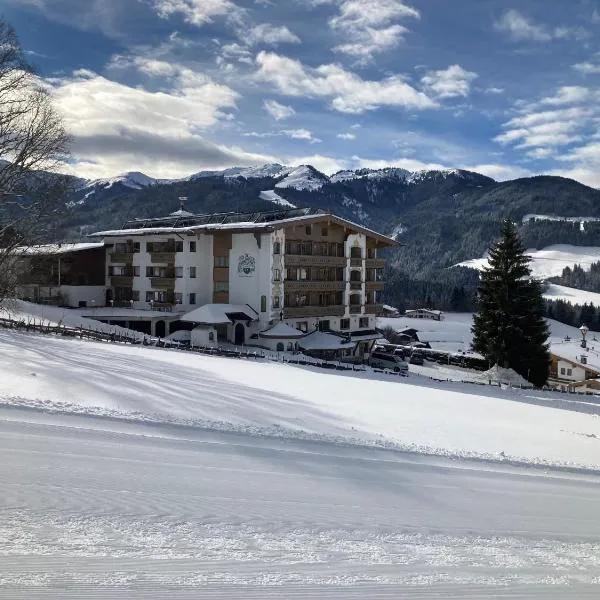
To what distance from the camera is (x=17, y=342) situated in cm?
2205

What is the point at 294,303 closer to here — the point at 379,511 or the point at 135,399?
the point at 135,399

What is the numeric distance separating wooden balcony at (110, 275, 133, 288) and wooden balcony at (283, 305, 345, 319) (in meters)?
15.6

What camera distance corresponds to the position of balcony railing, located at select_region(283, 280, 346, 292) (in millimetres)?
42281

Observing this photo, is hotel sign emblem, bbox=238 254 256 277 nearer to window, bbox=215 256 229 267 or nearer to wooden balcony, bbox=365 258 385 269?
window, bbox=215 256 229 267

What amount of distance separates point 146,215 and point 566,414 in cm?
16411

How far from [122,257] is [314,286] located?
706 inches

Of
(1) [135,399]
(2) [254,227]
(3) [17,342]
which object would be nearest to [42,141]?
(3) [17,342]

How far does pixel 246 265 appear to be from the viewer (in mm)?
42250

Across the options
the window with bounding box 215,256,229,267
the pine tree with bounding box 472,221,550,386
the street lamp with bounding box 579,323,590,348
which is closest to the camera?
the pine tree with bounding box 472,221,550,386

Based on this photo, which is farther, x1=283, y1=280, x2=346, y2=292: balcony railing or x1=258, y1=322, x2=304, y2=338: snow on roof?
A: x1=283, y1=280, x2=346, y2=292: balcony railing

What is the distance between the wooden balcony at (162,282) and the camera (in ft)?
149

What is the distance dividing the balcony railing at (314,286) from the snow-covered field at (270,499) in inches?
1053

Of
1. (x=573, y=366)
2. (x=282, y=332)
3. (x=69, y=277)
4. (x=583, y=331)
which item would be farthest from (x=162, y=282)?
(x=583, y=331)

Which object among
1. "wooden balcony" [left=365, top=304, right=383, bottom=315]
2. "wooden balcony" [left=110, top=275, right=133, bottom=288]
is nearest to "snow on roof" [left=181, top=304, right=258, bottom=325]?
"wooden balcony" [left=110, top=275, right=133, bottom=288]
